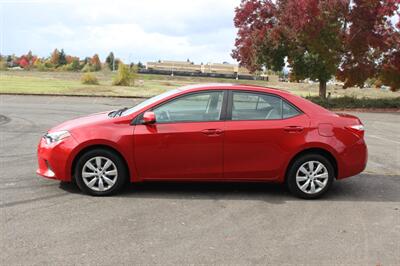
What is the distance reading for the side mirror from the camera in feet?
21.0

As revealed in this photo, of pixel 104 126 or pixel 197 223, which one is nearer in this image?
pixel 197 223

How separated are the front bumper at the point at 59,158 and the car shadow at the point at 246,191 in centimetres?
34

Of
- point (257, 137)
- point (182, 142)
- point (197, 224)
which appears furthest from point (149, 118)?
point (197, 224)

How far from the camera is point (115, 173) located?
255 inches

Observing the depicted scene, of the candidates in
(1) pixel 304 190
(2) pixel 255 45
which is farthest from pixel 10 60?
(1) pixel 304 190

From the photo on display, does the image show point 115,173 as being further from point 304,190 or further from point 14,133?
point 14,133

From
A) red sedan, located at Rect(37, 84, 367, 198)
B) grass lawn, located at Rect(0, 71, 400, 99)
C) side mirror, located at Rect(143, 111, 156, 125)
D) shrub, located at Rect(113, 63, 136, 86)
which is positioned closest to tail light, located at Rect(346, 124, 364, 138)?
red sedan, located at Rect(37, 84, 367, 198)

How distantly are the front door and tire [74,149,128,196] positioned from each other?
28cm

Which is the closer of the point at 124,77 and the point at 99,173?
the point at 99,173

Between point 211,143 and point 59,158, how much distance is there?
1990 mm

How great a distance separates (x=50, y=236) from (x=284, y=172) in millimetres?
3236

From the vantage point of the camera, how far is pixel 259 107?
681cm

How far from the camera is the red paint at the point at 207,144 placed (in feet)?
21.2

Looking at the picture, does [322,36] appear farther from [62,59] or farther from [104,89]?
[62,59]
